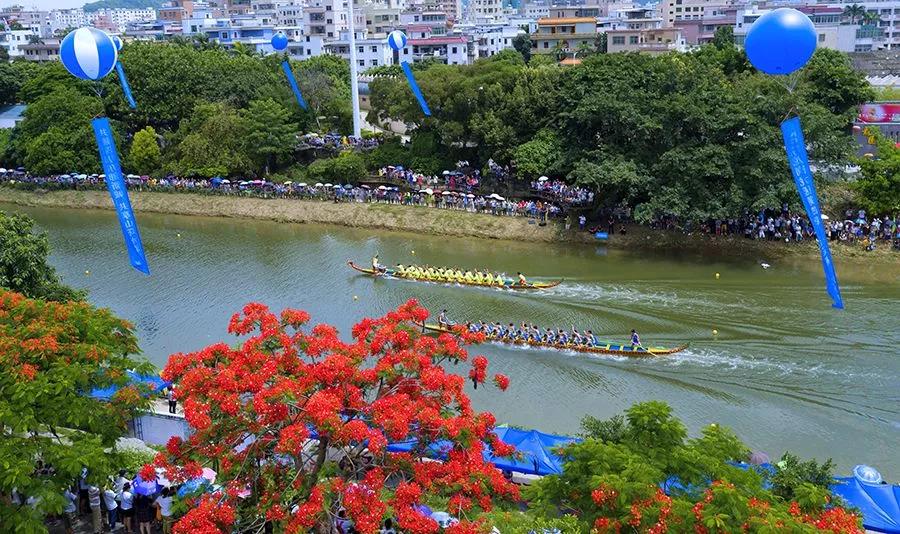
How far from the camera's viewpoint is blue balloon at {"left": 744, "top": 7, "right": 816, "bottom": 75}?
58.7 feet

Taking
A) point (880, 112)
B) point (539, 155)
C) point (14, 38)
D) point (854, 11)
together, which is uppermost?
point (14, 38)

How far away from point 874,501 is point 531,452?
18.6 ft

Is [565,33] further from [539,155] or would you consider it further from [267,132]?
[539,155]

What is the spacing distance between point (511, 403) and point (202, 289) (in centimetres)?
1322

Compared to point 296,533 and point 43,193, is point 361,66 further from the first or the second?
point 296,533

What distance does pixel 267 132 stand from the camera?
4047 cm

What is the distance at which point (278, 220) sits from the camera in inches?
1469

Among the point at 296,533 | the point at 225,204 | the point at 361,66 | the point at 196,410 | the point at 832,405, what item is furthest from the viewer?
the point at 361,66

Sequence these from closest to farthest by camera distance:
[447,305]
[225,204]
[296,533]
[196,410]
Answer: [296,533]
[196,410]
[447,305]
[225,204]

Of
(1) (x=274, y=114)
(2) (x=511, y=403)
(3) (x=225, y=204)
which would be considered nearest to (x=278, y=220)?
(3) (x=225, y=204)

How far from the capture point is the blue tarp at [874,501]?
42.5ft

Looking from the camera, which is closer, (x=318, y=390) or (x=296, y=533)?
(x=296, y=533)

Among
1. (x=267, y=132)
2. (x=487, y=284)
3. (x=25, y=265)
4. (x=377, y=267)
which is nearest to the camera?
(x=25, y=265)

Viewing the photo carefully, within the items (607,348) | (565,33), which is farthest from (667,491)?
(565,33)
